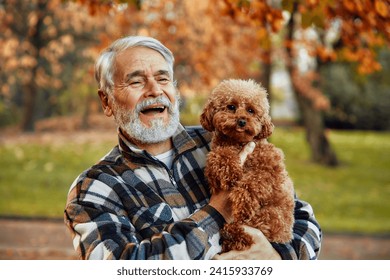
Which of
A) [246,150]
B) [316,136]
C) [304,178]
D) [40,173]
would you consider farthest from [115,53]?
[316,136]

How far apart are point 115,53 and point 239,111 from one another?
614mm

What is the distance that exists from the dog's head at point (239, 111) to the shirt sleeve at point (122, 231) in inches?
A: 13.6

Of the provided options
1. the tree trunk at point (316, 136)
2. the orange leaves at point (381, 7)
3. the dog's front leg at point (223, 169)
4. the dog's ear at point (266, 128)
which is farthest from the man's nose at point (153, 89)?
the tree trunk at point (316, 136)

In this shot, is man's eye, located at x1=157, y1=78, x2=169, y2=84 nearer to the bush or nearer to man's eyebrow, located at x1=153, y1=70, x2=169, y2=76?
man's eyebrow, located at x1=153, y1=70, x2=169, y2=76

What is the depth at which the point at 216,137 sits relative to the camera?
97.0 inches

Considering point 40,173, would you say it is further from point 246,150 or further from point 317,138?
point 246,150

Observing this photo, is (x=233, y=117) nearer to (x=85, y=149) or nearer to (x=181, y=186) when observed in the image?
(x=181, y=186)

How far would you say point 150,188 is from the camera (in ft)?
7.73

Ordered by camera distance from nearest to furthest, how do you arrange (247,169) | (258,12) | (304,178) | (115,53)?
(247,169)
(115,53)
(258,12)
(304,178)

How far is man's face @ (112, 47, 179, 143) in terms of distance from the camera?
245 cm

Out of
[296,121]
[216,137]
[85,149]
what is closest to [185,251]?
[216,137]

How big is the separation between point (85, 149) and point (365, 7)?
10239 mm

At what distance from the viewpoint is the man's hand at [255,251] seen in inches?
91.6
